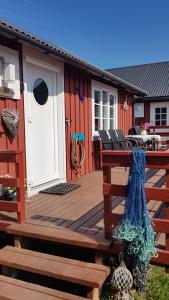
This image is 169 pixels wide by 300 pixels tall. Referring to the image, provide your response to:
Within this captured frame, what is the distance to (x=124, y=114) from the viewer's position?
866cm

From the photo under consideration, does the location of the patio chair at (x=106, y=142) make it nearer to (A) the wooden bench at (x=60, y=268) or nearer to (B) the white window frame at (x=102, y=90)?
(B) the white window frame at (x=102, y=90)

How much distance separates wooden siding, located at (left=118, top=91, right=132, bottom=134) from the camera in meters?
8.13

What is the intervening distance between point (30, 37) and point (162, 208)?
8.64ft

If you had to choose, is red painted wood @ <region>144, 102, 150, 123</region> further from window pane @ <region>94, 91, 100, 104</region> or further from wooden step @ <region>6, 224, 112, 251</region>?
wooden step @ <region>6, 224, 112, 251</region>

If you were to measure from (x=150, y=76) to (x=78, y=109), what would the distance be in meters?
12.6

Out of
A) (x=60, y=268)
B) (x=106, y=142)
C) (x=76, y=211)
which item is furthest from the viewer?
(x=106, y=142)

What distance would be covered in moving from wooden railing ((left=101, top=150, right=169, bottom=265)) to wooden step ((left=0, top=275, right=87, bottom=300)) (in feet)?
1.93

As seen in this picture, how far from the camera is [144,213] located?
221 centimetres

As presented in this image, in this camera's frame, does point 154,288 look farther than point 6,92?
No

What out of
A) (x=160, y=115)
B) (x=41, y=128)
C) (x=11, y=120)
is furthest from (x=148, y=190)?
(x=160, y=115)

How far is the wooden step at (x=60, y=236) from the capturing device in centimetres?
246

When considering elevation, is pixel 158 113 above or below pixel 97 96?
above

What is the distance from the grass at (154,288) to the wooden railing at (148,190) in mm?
114

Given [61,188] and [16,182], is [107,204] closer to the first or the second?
[16,182]
